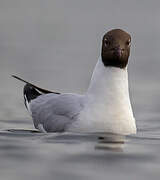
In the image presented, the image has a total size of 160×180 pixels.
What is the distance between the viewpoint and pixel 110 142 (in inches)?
298

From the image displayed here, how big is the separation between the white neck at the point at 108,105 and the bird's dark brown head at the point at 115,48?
0.09 m

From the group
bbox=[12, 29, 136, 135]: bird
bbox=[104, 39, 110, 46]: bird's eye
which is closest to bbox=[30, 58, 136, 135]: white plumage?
bbox=[12, 29, 136, 135]: bird

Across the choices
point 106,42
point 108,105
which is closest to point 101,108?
point 108,105

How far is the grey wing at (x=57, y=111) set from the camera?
8.27 m

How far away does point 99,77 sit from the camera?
8.27m

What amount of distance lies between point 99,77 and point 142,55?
8.58 m

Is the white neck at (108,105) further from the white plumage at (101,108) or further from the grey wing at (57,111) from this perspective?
the grey wing at (57,111)

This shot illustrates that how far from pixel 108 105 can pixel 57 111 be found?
0.74 m

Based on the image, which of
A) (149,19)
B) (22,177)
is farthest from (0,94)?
(149,19)

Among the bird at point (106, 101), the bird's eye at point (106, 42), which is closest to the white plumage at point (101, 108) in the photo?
the bird at point (106, 101)

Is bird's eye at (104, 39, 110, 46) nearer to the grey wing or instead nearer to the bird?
the bird

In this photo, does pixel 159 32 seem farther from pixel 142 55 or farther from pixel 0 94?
pixel 0 94

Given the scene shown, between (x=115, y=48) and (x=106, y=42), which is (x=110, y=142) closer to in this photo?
(x=115, y=48)

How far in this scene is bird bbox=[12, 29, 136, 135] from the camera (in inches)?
315
